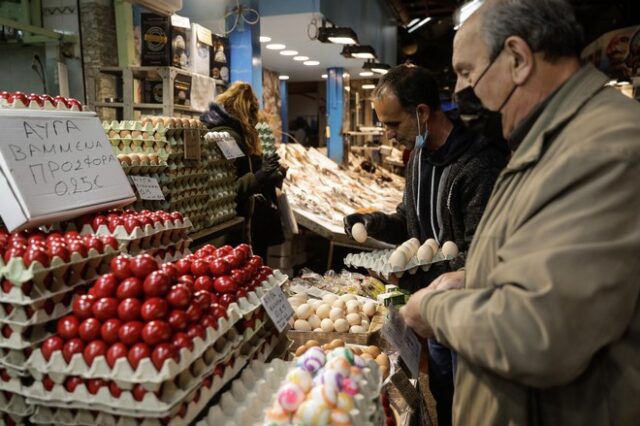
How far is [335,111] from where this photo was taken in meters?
13.5

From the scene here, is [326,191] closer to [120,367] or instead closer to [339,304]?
[339,304]

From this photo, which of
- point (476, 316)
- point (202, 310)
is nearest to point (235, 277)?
point (202, 310)

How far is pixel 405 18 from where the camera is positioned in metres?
15.5

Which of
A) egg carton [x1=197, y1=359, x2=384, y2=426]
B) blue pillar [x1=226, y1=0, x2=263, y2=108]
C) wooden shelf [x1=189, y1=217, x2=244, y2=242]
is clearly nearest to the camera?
egg carton [x1=197, y1=359, x2=384, y2=426]

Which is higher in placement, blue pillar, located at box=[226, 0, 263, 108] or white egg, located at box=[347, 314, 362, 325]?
blue pillar, located at box=[226, 0, 263, 108]

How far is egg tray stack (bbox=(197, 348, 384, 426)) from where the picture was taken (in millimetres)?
1317

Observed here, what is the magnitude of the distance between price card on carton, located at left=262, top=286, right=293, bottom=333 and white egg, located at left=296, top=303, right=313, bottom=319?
902 mm

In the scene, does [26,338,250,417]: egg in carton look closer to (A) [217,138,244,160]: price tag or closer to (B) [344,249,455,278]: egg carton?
(B) [344,249,455,278]: egg carton

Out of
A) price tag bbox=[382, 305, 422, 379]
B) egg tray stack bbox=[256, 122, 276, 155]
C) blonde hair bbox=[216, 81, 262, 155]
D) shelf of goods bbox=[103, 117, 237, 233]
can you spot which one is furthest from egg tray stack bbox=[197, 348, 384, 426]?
egg tray stack bbox=[256, 122, 276, 155]

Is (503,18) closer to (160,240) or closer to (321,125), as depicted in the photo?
(160,240)

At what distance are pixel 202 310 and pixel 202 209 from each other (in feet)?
7.53

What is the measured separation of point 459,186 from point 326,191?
4.96m

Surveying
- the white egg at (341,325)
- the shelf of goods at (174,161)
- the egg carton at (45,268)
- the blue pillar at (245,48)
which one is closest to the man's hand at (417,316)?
the egg carton at (45,268)

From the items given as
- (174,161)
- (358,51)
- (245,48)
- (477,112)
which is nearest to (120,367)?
(477,112)
